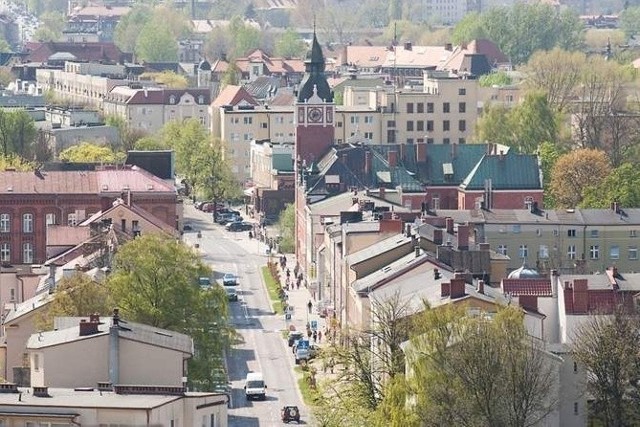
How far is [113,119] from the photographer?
6083 inches

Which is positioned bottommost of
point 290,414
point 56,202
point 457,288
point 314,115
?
point 290,414

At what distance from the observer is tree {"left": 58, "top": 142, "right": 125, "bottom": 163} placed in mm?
124875

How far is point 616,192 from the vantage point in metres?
104

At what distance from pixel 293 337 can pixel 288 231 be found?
29.4 m

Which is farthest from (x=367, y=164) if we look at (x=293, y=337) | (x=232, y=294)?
(x=293, y=337)

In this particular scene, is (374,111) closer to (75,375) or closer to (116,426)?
(75,375)

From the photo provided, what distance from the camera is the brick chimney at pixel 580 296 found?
67.3 metres

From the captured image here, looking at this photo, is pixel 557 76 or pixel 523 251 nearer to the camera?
pixel 523 251

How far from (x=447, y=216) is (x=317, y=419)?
34.1 m

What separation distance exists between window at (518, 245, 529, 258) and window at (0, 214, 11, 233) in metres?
18.2

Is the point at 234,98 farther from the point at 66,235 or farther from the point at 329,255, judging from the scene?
the point at 66,235

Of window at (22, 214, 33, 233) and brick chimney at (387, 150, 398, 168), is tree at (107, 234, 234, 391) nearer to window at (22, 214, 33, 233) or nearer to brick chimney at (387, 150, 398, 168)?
window at (22, 214, 33, 233)

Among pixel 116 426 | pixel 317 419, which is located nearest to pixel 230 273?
pixel 317 419

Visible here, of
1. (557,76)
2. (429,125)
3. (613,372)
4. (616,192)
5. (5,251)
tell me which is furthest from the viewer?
(557,76)
